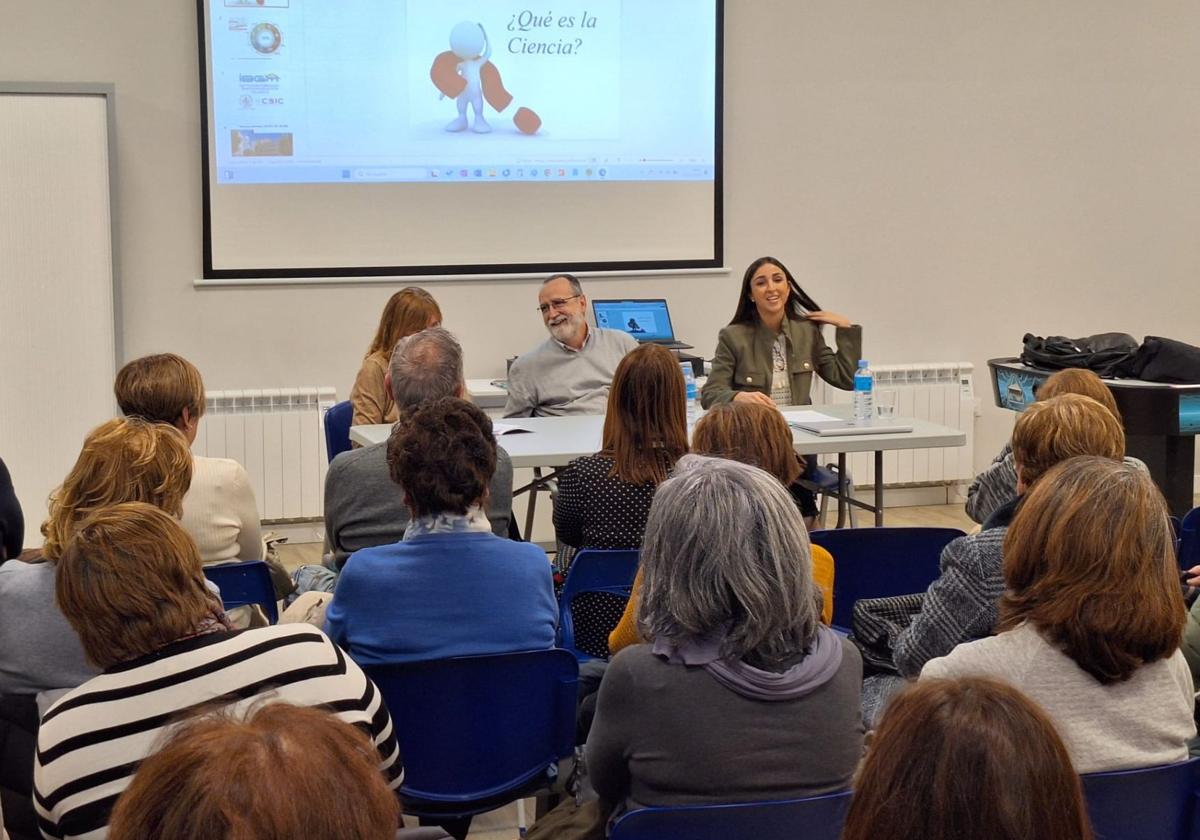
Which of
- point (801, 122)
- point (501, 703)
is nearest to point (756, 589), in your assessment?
point (501, 703)

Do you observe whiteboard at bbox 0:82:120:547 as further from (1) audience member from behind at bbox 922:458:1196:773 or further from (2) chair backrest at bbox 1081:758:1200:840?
(2) chair backrest at bbox 1081:758:1200:840

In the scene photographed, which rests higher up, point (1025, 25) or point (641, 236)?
point (1025, 25)

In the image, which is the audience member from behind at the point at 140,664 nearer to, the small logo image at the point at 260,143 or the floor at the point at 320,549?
the floor at the point at 320,549

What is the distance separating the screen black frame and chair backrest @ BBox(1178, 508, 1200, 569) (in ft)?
11.8

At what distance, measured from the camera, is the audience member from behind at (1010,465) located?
135 inches

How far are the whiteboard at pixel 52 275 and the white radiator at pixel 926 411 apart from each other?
355 cm

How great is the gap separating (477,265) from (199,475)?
10.7ft

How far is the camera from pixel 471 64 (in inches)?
243

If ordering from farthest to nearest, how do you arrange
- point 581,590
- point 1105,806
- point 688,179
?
point 688,179 < point 581,590 < point 1105,806

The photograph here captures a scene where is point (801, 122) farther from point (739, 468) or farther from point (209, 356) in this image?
point (739, 468)

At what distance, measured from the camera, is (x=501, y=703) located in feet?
7.72

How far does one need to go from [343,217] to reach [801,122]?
2328 millimetres

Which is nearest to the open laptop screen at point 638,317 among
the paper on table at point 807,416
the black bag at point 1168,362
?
the paper on table at point 807,416

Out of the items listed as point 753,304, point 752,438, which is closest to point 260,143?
point 753,304
